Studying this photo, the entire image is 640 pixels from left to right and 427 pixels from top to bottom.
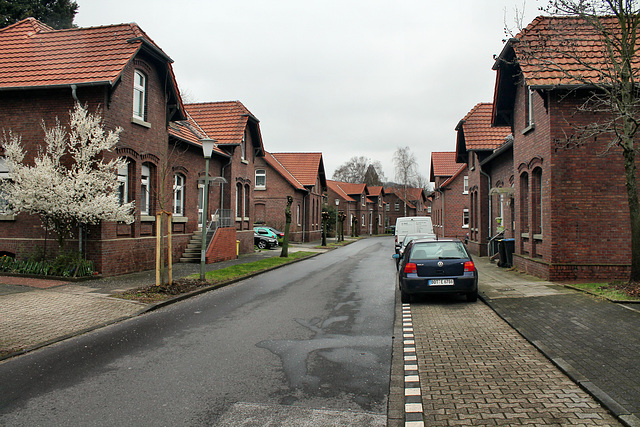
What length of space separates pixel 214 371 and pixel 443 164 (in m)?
45.1

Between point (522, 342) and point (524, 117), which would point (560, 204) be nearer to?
point (524, 117)

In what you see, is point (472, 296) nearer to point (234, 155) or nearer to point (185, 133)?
point (185, 133)

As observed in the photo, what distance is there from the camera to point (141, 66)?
646 inches

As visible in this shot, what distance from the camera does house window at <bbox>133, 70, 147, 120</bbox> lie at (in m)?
16.3

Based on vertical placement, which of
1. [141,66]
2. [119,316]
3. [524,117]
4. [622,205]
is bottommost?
[119,316]

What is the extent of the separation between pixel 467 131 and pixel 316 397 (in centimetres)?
2198

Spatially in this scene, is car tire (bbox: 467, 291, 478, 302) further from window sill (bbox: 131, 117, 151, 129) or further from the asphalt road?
window sill (bbox: 131, 117, 151, 129)

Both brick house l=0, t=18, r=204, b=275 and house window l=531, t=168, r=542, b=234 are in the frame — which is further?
house window l=531, t=168, r=542, b=234

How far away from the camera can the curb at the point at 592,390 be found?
4086 mm

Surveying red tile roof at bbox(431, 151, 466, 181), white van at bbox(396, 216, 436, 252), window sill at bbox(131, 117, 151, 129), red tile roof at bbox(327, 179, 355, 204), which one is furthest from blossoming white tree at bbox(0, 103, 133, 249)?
red tile roof at bbox(327, 179, 355, 204)

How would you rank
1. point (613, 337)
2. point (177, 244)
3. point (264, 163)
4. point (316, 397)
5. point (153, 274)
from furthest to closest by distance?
point (264, 163), point (177, 244), point (153, 274), point (613, 337), point (316, 397)

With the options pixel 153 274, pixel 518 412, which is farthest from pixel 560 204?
pixel 153 274

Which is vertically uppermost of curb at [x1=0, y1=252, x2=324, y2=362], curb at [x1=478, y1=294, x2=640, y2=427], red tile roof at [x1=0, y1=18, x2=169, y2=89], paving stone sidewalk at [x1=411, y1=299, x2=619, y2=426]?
red tile roof at [x1=0, y1=18, x2=169, y2=89]

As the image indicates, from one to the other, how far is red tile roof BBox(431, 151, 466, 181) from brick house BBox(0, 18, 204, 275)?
33928mm
